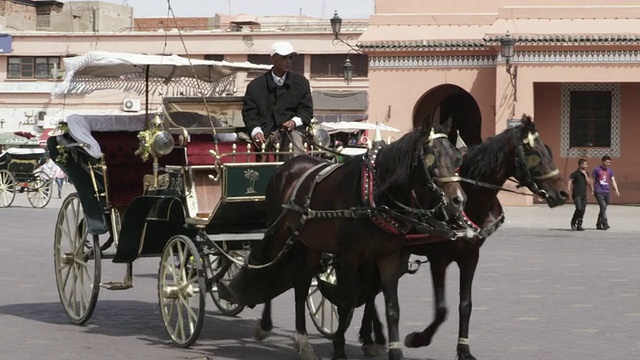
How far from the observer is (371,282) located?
30.0 ft

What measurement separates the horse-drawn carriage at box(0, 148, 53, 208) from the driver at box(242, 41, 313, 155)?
22.0 m

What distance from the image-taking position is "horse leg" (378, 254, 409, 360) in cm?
846

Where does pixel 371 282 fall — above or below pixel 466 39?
below

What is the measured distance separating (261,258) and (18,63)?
4373 cm

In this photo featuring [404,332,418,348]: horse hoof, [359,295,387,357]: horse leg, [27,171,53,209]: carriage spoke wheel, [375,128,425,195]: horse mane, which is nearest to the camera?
[375,128,425,195]: horse mane

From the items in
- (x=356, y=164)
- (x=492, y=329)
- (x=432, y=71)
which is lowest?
(x=492, y=329)

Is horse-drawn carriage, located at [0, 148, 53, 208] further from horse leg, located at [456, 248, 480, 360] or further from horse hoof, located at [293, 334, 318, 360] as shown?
horse leg, located at [456, 248, 480, 360]

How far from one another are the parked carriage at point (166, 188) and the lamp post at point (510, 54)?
19.7 metres

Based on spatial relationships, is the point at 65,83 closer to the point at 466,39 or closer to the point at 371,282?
the point at 371,282

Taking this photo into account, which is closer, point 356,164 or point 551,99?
point 356,164

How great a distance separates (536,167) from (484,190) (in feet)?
1.35

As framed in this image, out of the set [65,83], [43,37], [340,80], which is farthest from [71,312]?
[43,37]

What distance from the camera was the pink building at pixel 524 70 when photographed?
32406mm

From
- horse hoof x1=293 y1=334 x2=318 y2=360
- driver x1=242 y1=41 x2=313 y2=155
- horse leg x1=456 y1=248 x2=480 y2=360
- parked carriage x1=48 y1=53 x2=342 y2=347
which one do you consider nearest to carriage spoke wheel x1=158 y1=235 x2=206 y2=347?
parked carriage x1=48 y1=53 x2=342 y2=347
